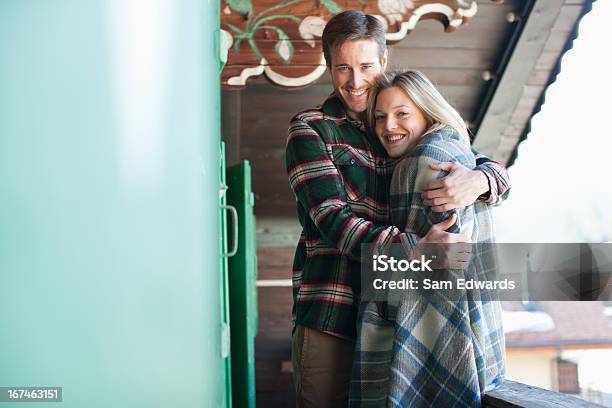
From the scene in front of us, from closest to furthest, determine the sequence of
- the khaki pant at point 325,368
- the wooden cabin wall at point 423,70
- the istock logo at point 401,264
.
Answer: the istock logo at point 401,264, the khaki pant at point 325,368, the wooden cabin wall at point 423,70

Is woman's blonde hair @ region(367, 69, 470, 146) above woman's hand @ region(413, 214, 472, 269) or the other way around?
above

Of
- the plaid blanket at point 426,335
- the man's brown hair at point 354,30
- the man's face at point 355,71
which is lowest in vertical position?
the plaid blanket at point 426,335

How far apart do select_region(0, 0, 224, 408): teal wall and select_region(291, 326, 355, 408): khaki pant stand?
10.1 inches

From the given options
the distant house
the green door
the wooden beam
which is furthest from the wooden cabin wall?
the distant house

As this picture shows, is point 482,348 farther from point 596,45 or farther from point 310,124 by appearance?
point 596,45

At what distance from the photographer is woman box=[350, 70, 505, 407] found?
1473mm

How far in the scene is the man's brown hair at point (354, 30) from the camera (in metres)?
1.78

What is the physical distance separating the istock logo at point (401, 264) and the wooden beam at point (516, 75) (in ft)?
9.96

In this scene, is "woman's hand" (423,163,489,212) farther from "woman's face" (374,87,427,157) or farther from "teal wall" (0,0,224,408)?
"teal wall" (0,0,224,408)

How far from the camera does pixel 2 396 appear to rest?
1.39 meters

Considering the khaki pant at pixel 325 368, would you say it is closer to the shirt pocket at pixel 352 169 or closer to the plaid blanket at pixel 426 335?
the plaid blanket at pixel 426 335
